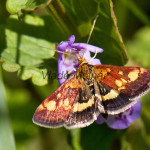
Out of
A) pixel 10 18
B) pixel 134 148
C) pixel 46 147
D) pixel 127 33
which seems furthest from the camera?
pixel 127 33

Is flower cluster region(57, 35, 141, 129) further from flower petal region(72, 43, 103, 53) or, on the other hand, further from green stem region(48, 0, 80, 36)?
green stem region(48, 0, 80, 36)

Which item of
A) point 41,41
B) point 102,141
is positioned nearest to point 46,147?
point 102,141

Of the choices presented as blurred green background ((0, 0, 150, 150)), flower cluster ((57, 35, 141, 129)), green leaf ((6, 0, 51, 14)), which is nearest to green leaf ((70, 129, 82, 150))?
blurred green background ((0, 0, 150, 150))

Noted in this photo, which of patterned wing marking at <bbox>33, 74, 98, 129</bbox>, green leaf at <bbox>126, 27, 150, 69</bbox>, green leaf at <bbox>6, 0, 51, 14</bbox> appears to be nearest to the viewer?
patterned wing marking at <bbox>33, 74, 98, 129</bbox>

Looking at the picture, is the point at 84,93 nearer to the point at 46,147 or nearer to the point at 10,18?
the point at 10,18

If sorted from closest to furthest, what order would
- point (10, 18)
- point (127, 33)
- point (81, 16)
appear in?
point (81, 16), point (10, 18), point (127, 33)
